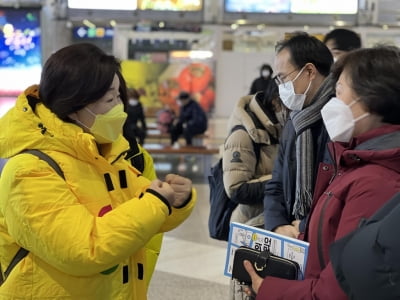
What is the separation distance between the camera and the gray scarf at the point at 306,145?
213 cm

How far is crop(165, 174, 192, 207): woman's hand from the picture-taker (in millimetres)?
1716

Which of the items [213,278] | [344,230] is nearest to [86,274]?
[344,230]

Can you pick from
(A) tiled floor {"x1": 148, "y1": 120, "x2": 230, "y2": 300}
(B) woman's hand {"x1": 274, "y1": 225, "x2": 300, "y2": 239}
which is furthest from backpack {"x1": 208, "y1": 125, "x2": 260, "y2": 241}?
(A) tiled floor {"x1": 148, "y1": 120, "x2": 230, "y2": 300}

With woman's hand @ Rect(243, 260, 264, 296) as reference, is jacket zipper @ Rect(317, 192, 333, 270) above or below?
above

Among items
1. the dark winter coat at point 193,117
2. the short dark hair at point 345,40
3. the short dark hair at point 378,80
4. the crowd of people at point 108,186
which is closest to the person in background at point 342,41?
the short dark hair at point 345,40

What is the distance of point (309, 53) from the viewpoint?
2.42m

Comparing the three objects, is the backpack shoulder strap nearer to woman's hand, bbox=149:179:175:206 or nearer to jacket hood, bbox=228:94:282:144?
woman's hand, bbox=149:179:175:206

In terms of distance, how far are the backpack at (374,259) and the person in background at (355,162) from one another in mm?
177

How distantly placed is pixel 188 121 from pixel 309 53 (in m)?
6.89

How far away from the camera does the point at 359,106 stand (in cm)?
151

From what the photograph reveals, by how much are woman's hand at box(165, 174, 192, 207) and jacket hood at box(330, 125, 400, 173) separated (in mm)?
502

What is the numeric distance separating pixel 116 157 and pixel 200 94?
29.1ft

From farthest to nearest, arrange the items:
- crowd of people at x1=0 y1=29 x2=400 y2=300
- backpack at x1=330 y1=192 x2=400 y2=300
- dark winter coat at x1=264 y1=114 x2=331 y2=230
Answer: dark winter coat at x1=264 y1=114 x2=331 y2=230, crowd of people at x1=0 y1=29 x2=400 y2=300, backpack at x1=330 y1=192 x2=400 y2=300

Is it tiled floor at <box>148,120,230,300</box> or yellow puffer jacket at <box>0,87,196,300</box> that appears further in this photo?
tiled floor at <box>148,120,230,300</box>
